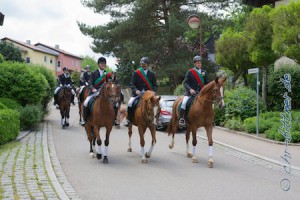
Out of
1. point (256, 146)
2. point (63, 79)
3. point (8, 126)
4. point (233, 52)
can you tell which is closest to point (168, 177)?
point (256, 146)

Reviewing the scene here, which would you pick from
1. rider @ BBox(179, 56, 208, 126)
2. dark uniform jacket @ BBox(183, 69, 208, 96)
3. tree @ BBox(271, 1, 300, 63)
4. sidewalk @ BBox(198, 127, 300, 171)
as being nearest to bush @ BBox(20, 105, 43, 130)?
sidewalk @ BBox(198, 127, 300, 171)

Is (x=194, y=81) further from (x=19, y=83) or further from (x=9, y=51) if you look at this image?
(x=9, y=51)

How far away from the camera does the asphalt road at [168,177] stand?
23.3 ft

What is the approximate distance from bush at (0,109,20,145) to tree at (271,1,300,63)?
10927 millimetres

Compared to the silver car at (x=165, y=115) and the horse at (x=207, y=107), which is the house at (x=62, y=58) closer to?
the silver car at (x=165, y=115)

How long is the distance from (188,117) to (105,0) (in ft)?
77.7

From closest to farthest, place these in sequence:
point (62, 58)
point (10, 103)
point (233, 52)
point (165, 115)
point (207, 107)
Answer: point (207, 107), point (10, 103), point (165, 115), point (233, 52), point (62, 58)

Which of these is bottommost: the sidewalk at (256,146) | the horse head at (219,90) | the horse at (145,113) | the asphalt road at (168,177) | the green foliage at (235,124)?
the asphalt road at (168,177)

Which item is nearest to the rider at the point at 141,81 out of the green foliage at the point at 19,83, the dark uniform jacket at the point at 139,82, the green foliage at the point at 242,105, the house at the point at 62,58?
the dark uniform jacket at the point at 139,82

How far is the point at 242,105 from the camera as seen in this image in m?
19.2

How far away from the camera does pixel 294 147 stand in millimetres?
13461

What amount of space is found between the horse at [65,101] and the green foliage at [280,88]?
442 inches

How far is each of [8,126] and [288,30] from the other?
11347 millimetres

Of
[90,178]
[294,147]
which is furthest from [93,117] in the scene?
[294,147]
